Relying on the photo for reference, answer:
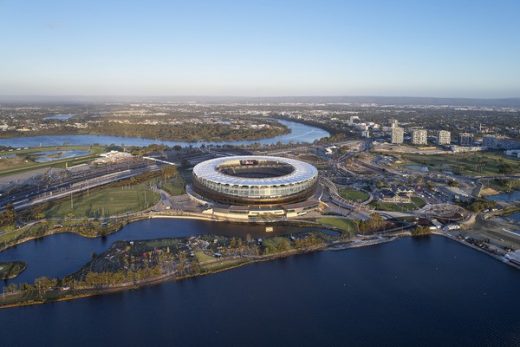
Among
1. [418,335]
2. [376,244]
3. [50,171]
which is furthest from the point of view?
[50,171]

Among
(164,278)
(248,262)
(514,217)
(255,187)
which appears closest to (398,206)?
(514,217)

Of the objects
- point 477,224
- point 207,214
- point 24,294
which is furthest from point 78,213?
point 477,224

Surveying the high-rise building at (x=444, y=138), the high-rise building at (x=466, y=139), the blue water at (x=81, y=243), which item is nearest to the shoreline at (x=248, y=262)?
the blue water at (x=81, y=243)

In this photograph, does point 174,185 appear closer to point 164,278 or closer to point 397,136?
point 164,278

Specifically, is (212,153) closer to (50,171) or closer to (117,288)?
(50,171)

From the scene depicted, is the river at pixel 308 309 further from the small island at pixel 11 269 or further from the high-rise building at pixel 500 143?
the high-rise building at pixel 500 143

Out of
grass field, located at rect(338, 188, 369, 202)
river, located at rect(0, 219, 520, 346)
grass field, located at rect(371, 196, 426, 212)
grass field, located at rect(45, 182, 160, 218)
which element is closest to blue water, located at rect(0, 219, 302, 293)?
river, located at rect(0, 219, 520, 346)

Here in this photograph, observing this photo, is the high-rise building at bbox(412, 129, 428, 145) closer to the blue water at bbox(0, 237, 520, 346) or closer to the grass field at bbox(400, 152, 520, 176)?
the grass field at bbox(400, 152, 520, 176)
